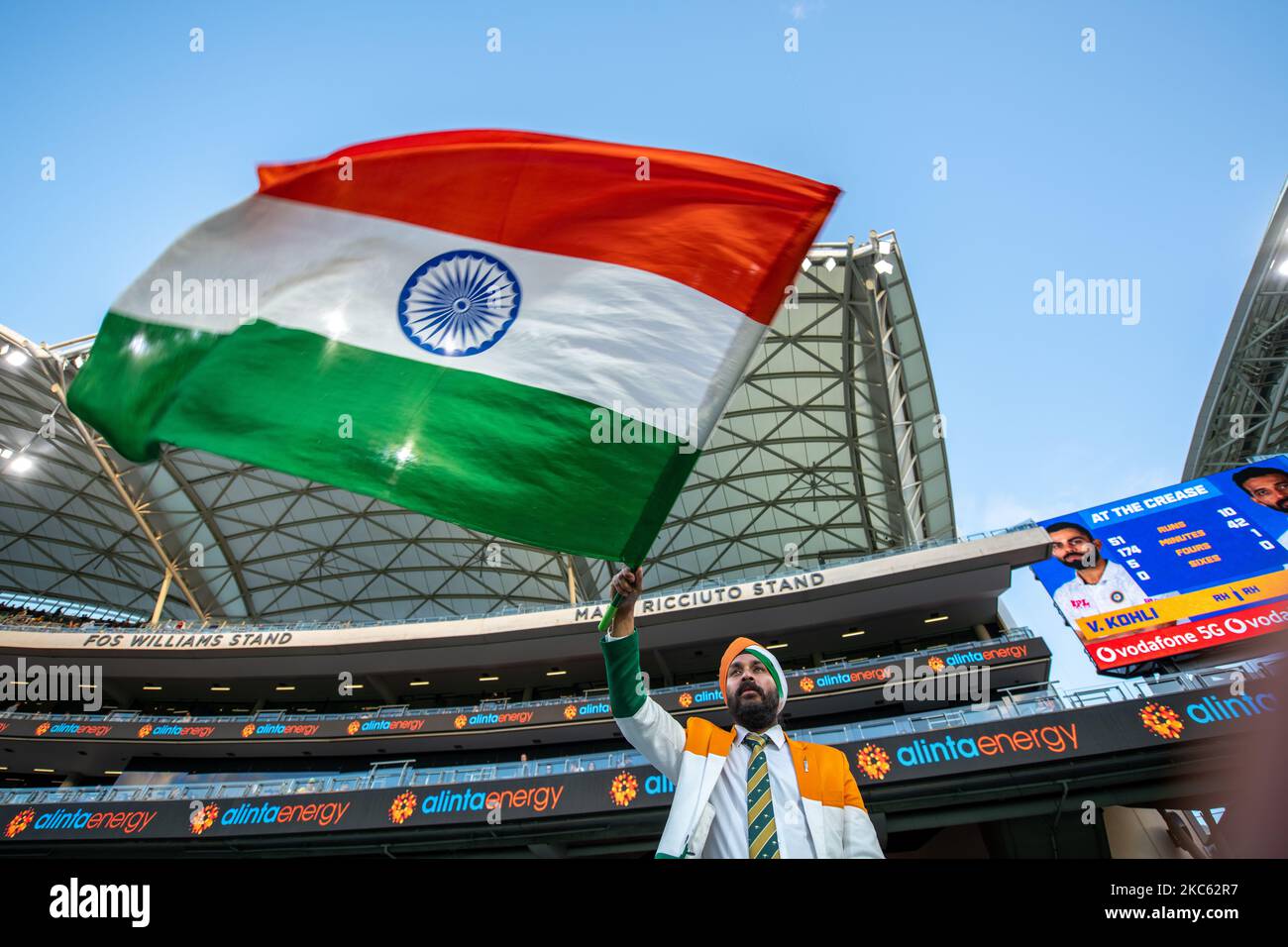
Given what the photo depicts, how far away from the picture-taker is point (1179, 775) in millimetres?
14469

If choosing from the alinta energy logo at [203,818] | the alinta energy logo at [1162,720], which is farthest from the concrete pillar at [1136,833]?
the alinta energy logo at [203,818]

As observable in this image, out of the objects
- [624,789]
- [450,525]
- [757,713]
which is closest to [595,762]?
[624,789]

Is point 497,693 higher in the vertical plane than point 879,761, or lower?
lower

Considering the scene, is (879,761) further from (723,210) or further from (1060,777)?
(723,210)

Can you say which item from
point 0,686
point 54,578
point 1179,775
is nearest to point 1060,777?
point 1179,775

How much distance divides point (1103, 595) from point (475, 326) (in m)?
23.0

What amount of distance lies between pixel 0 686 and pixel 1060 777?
41.2m

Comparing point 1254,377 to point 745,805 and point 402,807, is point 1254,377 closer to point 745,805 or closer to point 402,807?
point 745,805

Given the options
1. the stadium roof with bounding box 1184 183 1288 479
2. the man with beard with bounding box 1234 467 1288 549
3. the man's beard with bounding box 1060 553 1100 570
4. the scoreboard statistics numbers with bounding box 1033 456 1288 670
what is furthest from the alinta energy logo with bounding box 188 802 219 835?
the stadium roof with bounding box 1184 183 1288 479

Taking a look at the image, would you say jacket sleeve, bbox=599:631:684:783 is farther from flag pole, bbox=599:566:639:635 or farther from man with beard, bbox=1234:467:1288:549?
man with beard, bbox=1234:467:1288:549

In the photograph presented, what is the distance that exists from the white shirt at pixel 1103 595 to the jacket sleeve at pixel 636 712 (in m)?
21.6

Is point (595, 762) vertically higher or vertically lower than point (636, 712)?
lower

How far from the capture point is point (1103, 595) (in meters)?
21.5

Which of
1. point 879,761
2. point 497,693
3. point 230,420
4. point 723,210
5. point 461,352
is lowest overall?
point 497,693
